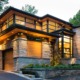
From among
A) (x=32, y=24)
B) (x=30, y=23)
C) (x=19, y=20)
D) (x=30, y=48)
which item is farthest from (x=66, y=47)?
(x=30, y=48)

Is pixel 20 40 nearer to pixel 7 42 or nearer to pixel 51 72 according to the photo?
pixel 7 42

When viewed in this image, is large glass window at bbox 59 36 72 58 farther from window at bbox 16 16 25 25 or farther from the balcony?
window at bbox 16 16 25 25

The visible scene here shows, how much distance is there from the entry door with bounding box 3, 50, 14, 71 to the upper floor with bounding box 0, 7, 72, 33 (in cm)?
454

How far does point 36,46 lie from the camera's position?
61.9 feet

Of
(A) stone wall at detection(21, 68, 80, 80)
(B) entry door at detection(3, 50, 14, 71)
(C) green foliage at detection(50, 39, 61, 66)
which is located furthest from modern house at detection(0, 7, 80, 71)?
(A) stone wall at detection(21, 68, 80, 80)

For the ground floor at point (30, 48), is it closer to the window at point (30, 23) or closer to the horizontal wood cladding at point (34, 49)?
the horizontal wood cladding at point (34, 49)

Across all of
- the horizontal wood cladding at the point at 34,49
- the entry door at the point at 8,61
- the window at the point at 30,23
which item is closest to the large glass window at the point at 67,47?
the window at the point at 30,23

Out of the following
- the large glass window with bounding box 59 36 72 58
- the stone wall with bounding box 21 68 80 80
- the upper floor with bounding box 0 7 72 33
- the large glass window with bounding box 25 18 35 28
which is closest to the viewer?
the stone wall with bounding box 21 68 80 80

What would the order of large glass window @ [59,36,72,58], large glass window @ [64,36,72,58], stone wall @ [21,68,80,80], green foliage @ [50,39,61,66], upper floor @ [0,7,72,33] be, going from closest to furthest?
1. stone wall @ [21,68,80,80]
2. green foliage @ [50,39,61,66]
3. large glass window @ [59,36,72,58]
4. upper floor @ [0,7,72,33]
5. large glass window @ [64,36,72,58]

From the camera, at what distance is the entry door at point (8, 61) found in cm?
1885

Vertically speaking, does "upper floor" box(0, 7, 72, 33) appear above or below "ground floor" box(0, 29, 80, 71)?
above

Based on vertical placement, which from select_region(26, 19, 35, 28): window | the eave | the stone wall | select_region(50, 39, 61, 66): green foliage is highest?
select_region(26, 19, 35, 28): window

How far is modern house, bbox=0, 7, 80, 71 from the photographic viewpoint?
17.1m

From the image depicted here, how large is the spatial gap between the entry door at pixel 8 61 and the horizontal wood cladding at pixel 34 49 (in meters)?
2.00
